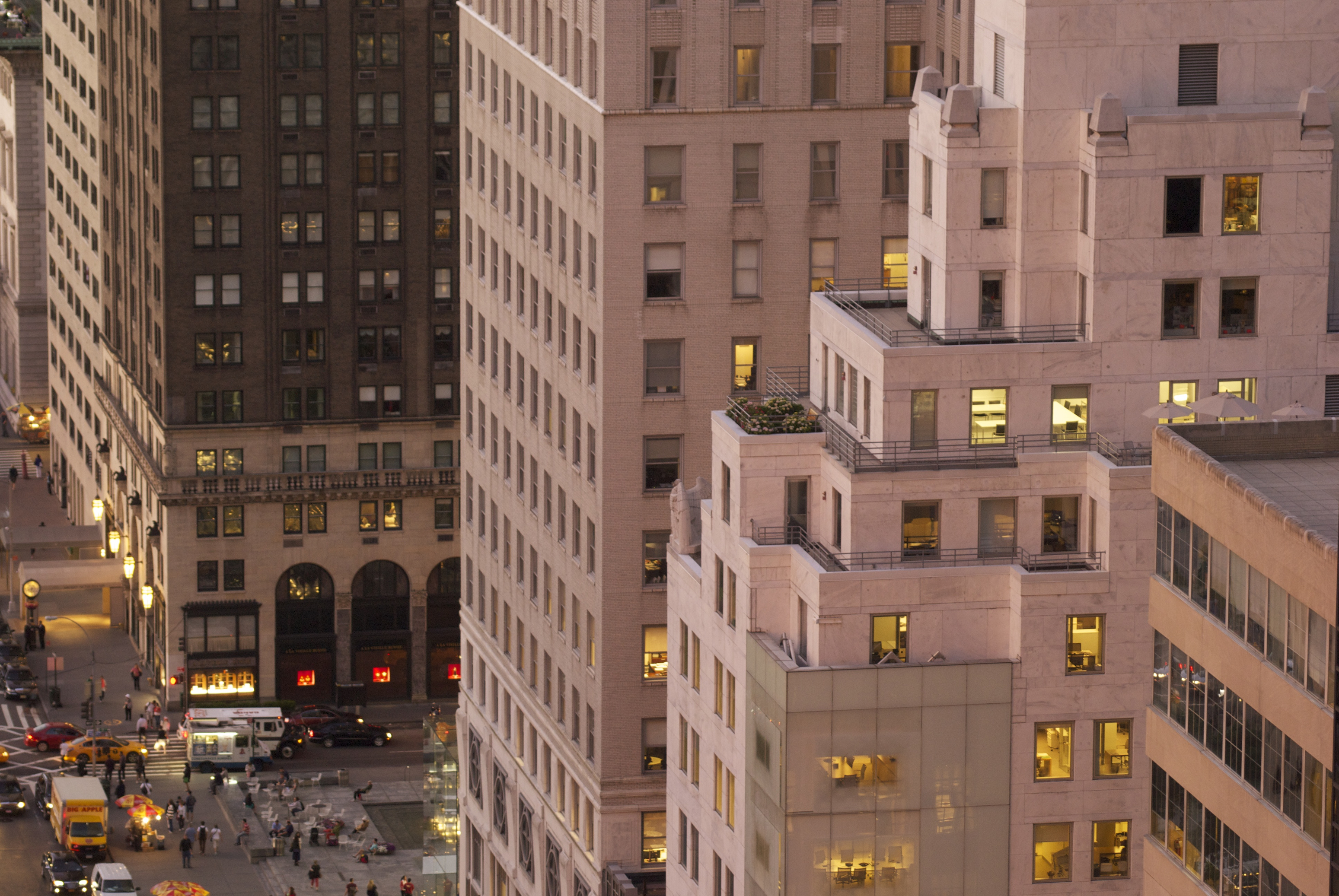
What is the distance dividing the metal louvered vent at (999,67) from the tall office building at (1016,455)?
19 centimetres

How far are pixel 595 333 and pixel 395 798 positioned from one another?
67.2 meters

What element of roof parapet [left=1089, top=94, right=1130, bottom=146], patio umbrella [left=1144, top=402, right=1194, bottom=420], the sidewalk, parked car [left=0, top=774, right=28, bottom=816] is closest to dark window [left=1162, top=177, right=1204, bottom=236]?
roof parapet [left=1089, top=94, right=1130, bottom=146]

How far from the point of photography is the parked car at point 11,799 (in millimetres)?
178000

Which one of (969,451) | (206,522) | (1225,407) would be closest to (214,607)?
(206,522)

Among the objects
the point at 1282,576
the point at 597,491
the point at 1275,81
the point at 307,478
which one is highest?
the point at 1275,81

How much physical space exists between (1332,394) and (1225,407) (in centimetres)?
892

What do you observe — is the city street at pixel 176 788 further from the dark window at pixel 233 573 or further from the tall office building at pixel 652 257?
the tall office building at pixel 652 257

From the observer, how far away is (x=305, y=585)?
19925 cm

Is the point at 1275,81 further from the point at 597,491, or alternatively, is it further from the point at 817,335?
the point at 597,491

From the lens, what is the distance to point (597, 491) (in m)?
123

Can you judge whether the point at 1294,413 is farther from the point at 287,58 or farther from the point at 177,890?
the point at 287,58

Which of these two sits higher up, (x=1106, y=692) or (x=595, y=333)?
(x=595, y=333)

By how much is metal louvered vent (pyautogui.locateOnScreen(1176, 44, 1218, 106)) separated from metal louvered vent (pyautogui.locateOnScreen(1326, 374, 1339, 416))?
9.65 m

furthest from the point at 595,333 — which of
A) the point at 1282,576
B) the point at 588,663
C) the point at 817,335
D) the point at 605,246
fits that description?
the point at 1282,576
